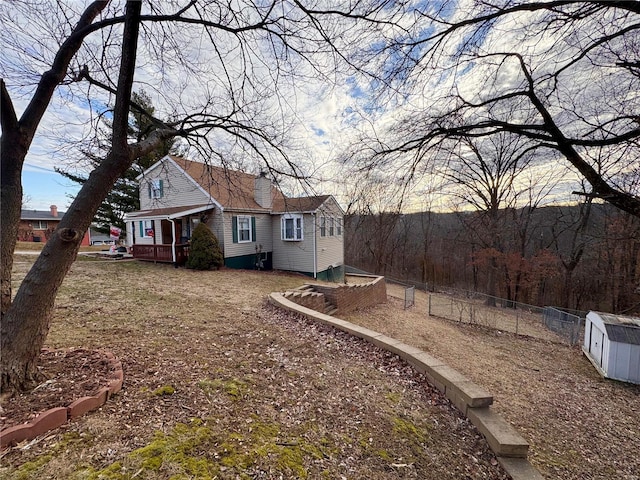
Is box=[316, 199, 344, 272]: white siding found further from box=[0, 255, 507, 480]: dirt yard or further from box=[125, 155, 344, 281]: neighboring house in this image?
box=[0, 255, 507, 480]: dirt yard

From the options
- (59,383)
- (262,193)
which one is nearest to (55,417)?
(59,383)

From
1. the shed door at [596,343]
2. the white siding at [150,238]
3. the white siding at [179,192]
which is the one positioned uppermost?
the white siding at [179,192]

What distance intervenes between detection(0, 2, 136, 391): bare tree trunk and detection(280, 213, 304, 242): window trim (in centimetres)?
1104

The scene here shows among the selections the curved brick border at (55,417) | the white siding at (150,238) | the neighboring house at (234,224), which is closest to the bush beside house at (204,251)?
the neighboring house at (234,224)

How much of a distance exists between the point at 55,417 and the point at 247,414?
133cm

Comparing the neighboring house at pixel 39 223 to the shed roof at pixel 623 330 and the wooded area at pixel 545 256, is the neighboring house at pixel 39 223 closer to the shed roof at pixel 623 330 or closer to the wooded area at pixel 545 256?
the wooded area at pixel 545 256

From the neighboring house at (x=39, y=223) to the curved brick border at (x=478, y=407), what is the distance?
1397 inches

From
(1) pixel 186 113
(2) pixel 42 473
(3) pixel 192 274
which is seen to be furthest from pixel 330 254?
(2) pixel 42 473

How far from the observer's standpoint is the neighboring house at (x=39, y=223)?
27564mm

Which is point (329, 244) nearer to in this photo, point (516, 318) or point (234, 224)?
point (234, 224)

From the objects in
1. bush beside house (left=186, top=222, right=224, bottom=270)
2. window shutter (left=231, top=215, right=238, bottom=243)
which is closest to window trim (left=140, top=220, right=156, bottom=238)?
bush beside house (left=186, top=222, right=224, bottom=270)

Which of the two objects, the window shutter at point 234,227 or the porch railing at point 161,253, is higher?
the window shutter at point 234,227

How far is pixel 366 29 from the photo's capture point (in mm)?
3123

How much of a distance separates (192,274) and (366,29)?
9.61 m
